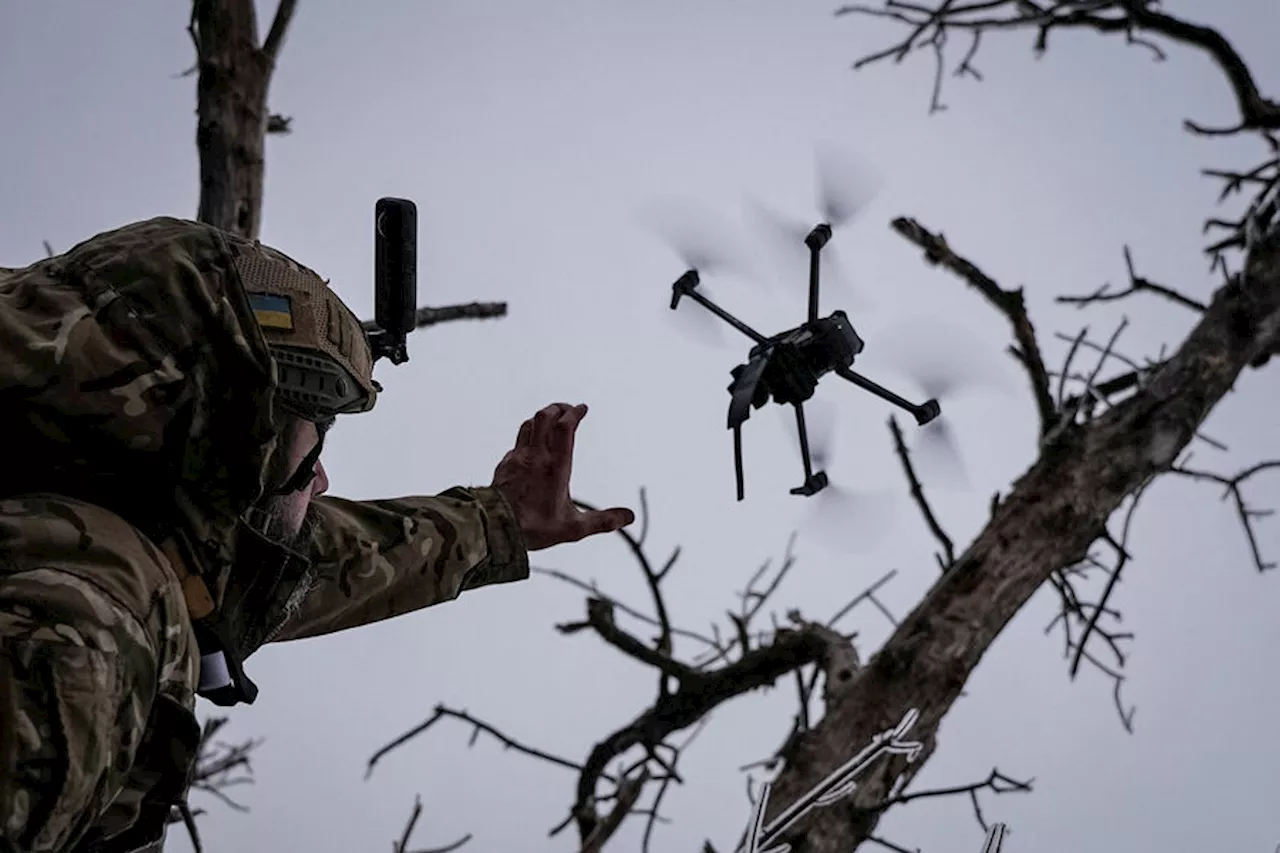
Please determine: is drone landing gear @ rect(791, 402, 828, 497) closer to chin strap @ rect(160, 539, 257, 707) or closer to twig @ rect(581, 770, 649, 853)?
chin strap @ rect(160, 539, 257, 707)

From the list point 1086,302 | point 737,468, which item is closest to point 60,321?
point 737,468

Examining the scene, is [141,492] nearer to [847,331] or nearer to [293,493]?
[293,493]

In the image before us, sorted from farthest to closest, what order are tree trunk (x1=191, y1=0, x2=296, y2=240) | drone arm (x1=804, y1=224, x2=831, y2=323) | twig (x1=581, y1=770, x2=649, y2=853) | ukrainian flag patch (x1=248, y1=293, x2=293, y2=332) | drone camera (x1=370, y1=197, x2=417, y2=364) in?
1. twig (x1=581, y1=770, x2=649, y2=853)
2. tree trunk (x1=191, y1=0, x2=296, y2=240)
3. drone arm (x1=804, y1=224, x2=831, y2=323)
4. drone camera (x1=370, y1=197, x2=417, y2=364)
5. ukrainian flag patch (x1=248, y1=293, x2=293, y2=332)

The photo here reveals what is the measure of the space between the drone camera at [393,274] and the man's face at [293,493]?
0.24 m

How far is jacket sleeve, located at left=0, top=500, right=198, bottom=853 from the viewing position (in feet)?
4.31

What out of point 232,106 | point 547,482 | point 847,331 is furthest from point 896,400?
point 232,106

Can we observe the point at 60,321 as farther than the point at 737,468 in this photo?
No

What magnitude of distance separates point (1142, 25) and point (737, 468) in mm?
3734

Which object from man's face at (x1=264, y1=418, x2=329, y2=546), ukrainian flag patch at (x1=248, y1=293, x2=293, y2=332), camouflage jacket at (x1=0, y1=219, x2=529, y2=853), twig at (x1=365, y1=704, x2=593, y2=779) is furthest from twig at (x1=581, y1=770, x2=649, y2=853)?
ukrainian flag patch at (x1=248, y1=293, x2=293, y2=332)

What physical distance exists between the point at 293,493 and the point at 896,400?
3.63ft

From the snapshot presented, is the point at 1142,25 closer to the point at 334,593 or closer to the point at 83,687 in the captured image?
the point at 334,593

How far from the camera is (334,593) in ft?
8.45

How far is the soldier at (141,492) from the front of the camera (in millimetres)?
1353

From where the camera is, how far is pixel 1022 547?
3.97 meters
